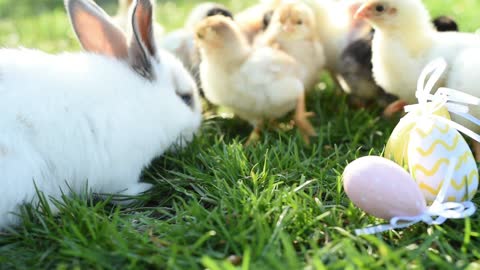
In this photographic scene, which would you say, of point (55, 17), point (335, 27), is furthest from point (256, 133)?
point (55, 17)

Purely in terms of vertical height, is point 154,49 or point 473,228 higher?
point 154,49

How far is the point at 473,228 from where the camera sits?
2.15 metres

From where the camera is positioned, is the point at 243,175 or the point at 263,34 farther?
the point at 263,34

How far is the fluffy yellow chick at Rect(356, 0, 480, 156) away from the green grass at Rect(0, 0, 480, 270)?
38 centimetres

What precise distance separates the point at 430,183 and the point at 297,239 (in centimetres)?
56

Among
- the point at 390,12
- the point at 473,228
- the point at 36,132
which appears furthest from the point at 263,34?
the point at 473,228

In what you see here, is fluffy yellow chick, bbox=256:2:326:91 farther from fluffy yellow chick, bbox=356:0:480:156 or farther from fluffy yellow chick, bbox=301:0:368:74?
fluffy yellow chick, bbox=356:0:480:156

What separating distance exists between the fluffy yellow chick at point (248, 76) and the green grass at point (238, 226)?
359mm

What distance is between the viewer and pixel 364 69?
3605 millimetres

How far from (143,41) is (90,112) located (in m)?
0.52

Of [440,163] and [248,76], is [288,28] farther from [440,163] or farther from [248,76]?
[440,163]

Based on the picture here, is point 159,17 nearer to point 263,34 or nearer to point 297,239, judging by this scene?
point 263,34

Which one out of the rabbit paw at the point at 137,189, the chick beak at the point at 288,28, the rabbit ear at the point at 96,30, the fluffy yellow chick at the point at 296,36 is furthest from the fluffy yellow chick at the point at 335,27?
the rabbit paw at the point at 137,189

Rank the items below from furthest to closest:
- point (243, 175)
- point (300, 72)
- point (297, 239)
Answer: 1. point (300, 72)
2. point (243, 175)
3. point (297, 239)
